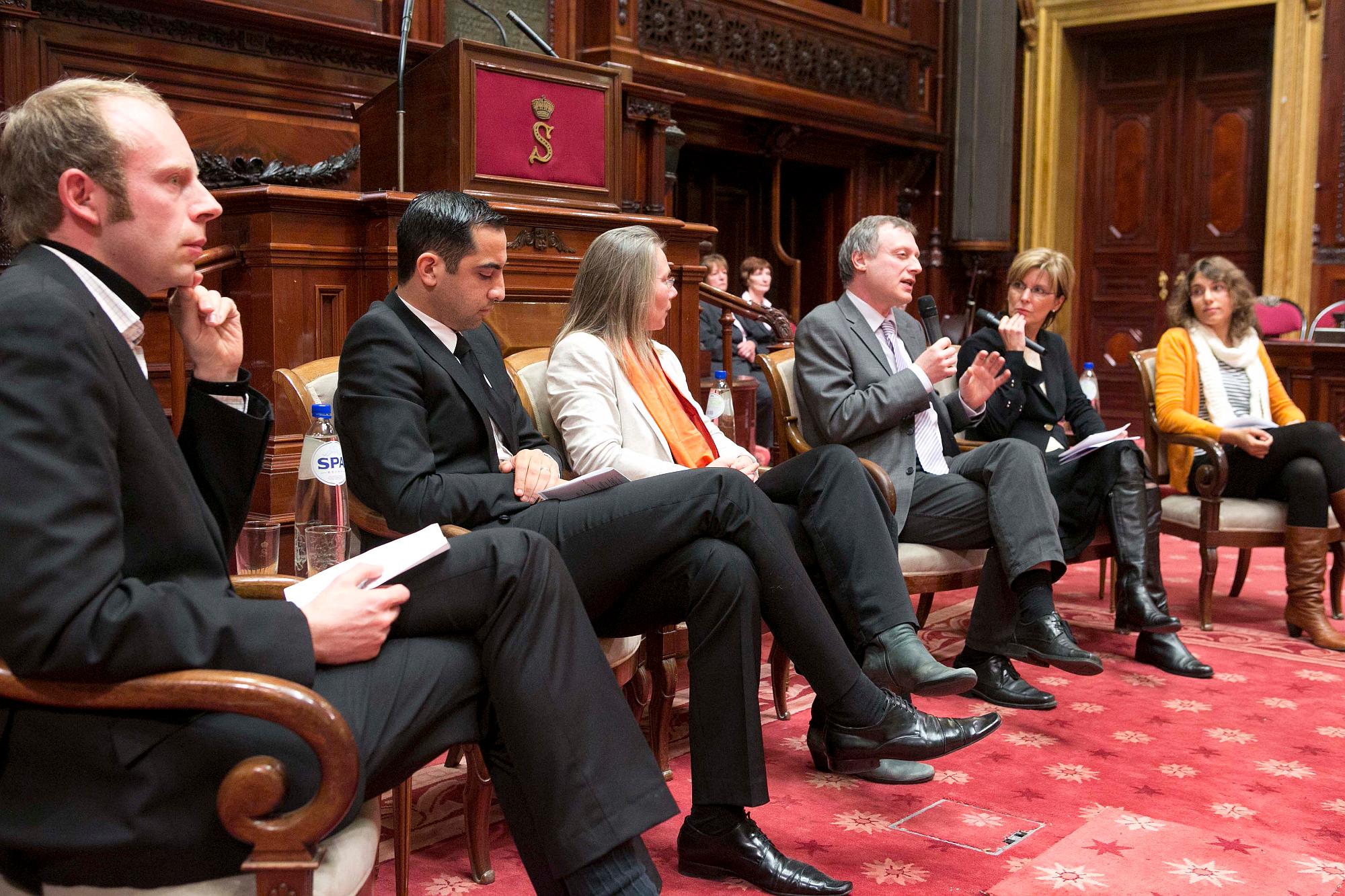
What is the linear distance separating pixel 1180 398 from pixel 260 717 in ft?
10.8

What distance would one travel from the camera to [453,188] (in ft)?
12.2

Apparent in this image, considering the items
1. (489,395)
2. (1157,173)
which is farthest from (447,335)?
(1157,173)

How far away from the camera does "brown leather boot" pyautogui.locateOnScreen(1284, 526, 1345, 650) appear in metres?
3.54

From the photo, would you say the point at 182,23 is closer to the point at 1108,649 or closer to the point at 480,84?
the point at 480,84

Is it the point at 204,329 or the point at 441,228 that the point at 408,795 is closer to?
the point at 204,329

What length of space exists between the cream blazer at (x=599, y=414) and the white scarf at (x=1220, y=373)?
2.12 metres

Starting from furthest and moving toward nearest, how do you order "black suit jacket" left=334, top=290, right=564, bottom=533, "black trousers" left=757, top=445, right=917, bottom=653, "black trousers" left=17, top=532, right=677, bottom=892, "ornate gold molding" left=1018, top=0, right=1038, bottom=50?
1. "ornate gold molding" left=1018, top=0, right=1038, bottom=50
2. "black trousers" left=757, top=445, right=917, bottom=653
3. "black suit jacket" left=334, top=290, right=564, bottom=533
4. "black trousers" left=17, top=532, right=677, bottom=892

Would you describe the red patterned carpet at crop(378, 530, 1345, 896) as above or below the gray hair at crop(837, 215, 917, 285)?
below

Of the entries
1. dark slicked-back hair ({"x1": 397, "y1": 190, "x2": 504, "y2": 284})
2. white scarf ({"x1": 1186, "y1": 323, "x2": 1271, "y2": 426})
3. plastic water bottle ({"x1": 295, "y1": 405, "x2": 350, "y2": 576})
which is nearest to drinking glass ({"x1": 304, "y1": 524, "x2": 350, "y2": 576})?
plastic water bottle ({"x1": 295, "y1": 405, "x2": 350, "y2": 576})

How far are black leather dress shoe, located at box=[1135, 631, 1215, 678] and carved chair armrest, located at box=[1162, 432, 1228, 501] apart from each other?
486 millimetres

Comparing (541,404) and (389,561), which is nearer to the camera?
(389,561)

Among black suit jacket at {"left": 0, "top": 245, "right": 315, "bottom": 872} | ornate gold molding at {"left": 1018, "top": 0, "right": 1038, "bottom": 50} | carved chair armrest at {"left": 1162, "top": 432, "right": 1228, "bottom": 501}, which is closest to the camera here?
black suit jacket at {"left": 0, "top": 245, "right": 315, "bottom": 872}

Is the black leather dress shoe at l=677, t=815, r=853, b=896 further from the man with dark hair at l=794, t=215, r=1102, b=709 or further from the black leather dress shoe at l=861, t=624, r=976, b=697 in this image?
the man with dark hair at l=794, t=215, r=1102, b=709

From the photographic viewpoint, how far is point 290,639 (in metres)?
1.28
